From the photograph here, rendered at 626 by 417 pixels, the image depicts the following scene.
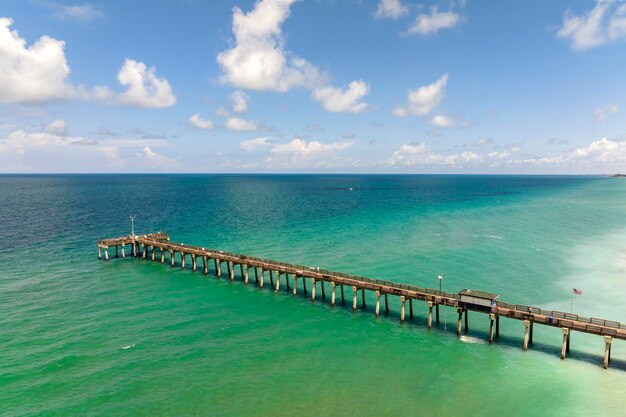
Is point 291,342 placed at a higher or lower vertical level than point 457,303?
lower

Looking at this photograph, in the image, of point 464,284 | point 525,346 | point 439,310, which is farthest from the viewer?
point 464,284

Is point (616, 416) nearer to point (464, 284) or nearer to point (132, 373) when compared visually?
point (464, 284)

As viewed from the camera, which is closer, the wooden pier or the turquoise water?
the turquoise water

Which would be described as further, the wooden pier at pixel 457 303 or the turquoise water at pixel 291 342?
the wooden pier at pixel 457 303

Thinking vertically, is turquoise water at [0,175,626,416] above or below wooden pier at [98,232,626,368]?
below

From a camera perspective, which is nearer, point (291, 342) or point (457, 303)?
point (291, 342)

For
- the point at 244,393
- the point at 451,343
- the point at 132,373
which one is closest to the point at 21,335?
the point at 132,373

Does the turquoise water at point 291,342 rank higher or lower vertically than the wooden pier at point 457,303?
lower

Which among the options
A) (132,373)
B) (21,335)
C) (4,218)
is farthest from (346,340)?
(4,218)

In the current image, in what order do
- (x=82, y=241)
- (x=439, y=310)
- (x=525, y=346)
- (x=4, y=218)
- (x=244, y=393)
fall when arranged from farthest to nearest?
(x=4, y=218), (x=82, y=241), (x=439, y=310), (x=525, y=346), (x=244, y=393)

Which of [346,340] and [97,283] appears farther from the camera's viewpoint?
[97,283]
